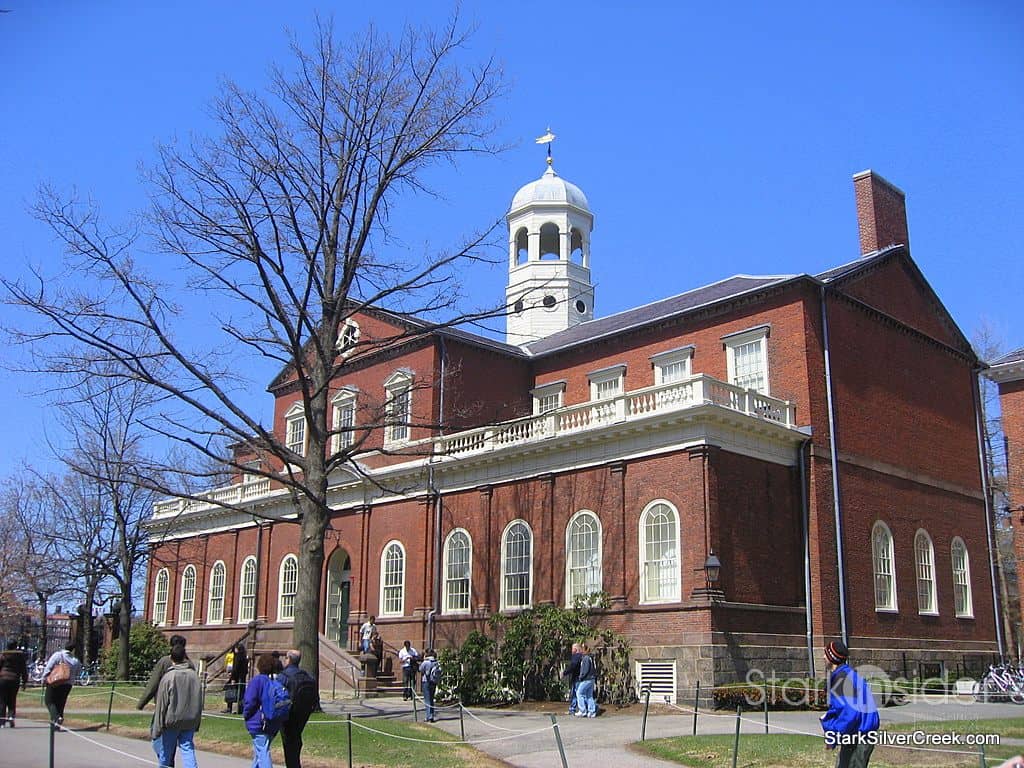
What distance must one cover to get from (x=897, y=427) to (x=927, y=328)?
4.84 metres

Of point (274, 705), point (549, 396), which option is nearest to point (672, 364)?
point (549, 396)

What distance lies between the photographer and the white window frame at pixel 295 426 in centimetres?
4197

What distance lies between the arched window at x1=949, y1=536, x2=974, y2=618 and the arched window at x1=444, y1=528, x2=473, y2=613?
48.3 feet

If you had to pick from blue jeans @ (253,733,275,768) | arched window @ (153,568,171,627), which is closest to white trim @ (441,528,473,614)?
arched window @ (153,568,171,627)

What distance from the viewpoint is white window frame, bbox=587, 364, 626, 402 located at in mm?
34531

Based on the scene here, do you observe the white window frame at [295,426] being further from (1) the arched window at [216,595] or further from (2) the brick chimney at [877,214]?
(2) the brick chimney at [877,214]

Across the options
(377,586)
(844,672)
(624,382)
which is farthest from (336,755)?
(624,382)

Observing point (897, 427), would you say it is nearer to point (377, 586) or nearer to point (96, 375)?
point (377, 586)

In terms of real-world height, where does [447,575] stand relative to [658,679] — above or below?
above

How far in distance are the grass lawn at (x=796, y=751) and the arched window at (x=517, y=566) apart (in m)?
12.1

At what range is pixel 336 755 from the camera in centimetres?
1730

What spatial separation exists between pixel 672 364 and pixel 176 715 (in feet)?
76.0

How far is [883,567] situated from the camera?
29453 millimetres

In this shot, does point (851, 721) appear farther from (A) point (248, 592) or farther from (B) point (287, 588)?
(A) point (248, 592)
